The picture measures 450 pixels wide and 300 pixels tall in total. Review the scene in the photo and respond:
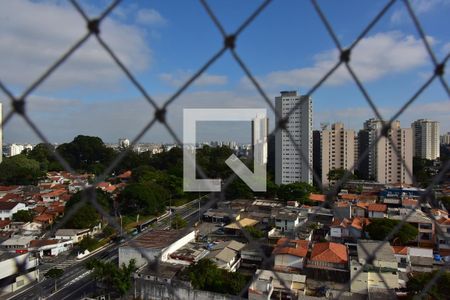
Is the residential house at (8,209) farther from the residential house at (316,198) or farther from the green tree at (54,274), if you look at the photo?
the residential house at (316,198)

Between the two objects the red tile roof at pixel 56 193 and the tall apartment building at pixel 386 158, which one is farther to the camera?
the tall apartment building at pixel 386 158

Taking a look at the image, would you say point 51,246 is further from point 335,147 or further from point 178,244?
point 335,147

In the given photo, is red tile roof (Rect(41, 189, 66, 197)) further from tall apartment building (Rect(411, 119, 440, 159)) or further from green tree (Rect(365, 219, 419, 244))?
tall apartment building (Rect(411, 119, 440, 159))

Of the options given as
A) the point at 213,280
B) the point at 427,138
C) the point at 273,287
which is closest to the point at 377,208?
the point at 273,287

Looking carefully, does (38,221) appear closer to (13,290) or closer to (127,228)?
(127,228)

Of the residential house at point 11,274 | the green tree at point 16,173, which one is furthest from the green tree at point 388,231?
the green tree at point 16,173

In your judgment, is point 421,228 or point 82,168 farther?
point 82,168

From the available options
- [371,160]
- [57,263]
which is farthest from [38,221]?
[371,160]
